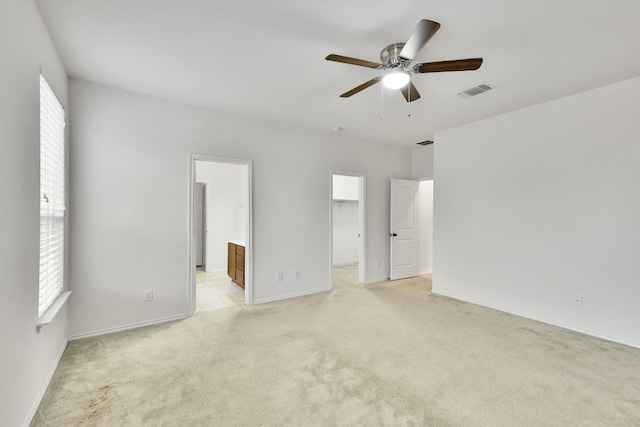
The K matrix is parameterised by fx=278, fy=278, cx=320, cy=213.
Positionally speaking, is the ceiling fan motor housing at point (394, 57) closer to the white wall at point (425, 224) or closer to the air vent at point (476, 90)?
the air vent at point (476, 90)

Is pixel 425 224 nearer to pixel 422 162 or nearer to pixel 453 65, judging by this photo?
pixel 422 162

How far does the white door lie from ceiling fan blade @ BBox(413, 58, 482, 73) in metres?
3.34

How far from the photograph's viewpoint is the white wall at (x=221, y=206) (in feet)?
20.9

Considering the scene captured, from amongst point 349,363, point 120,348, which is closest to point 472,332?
point 349,363

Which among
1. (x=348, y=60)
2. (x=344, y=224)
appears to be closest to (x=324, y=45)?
(x=348, y=60)

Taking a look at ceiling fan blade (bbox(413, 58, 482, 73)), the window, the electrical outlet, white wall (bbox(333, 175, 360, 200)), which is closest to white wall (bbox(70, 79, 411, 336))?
the window

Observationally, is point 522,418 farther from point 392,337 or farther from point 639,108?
point 639,108

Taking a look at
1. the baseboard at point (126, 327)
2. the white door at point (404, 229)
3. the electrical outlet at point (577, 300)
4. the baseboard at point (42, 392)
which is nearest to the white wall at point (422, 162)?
the white door at point (404, 229)

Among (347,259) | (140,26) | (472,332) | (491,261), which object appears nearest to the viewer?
(140,26)

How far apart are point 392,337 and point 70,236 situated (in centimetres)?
356

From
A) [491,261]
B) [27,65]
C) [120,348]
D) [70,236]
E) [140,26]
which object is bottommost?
[120,348]

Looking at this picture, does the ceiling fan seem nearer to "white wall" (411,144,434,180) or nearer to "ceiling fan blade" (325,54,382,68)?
"ceiling fan blade" (325,54,382,68)

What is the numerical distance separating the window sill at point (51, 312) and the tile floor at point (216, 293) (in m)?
1.55

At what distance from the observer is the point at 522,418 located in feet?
6.00
